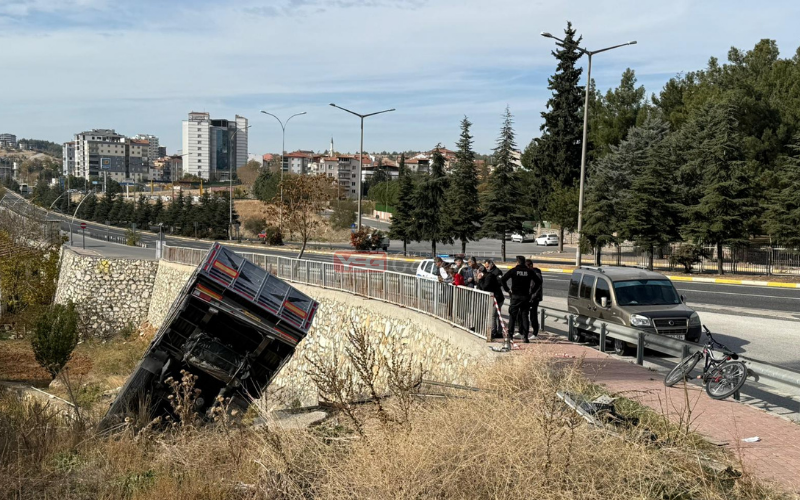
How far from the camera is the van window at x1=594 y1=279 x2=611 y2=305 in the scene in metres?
13.9

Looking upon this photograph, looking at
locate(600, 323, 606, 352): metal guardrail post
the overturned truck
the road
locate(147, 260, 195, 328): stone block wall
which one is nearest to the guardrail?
locate(600, 323, 606, 352): metal guardrail post

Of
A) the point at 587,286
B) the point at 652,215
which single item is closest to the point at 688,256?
the point at 652,215

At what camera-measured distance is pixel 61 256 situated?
140 ft

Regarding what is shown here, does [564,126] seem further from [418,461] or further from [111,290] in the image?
[418,461]

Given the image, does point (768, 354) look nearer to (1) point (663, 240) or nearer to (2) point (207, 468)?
(2) point (207, 468)

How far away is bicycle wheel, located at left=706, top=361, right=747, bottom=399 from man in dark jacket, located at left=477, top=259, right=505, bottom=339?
405 centimetres

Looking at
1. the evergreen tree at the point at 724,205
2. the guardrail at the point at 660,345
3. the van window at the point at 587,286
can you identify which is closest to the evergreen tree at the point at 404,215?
the evergreen tree at the point at 724,205

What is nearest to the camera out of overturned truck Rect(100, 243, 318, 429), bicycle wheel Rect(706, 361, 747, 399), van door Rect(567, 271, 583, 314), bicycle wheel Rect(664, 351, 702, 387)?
bicycle wheel Rect(706, 361, 747, 399)

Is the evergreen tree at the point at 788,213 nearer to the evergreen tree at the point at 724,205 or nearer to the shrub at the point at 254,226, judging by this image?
the evergreen tree at the point at 724,205

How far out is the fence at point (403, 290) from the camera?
1284cm

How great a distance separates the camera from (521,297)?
41.4 feet

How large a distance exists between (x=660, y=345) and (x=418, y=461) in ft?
22.5

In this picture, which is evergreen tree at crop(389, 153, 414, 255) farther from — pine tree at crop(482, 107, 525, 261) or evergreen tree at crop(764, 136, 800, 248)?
evergreen tree at crop(764, 136, 800, 248)

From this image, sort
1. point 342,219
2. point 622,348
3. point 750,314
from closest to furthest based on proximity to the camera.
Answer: point 622,348 → point 750,314 → point 342,219
